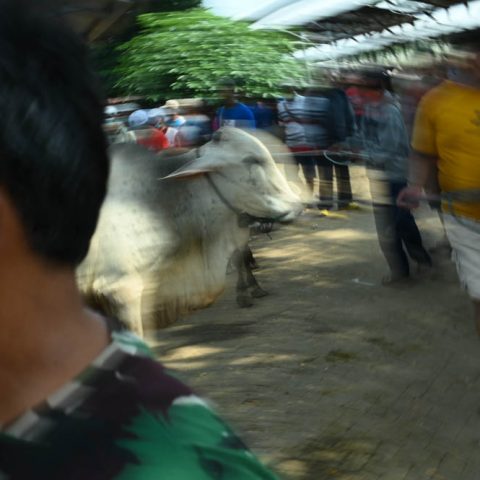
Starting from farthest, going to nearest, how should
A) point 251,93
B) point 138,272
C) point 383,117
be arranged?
point 383,117, point 251,93, point 138,272

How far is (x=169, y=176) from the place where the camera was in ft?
14.5

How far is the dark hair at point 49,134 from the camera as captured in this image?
92cm

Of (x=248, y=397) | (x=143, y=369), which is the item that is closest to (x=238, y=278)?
(x=248, y=397)

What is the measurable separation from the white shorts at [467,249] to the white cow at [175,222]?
4.05 feet

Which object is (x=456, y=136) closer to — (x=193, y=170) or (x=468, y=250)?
(x=468, y=250)

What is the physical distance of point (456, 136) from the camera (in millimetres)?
3996

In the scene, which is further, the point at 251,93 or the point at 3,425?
the point at 251,93

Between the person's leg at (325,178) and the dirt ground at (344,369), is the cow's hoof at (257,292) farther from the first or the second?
the person's leg at (325,178)

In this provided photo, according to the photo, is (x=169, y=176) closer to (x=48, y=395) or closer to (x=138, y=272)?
(x=138, y=272)

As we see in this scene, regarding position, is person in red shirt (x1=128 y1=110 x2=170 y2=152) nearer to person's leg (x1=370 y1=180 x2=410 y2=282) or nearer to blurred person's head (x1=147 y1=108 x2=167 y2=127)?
blurred person's head (x1=147 y1=108 x2=167 y2=127)

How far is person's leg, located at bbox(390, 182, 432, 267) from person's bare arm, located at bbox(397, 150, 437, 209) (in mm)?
2914

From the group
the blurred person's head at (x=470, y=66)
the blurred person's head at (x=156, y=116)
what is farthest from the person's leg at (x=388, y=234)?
the blurred person's head at (x=470, y=66)

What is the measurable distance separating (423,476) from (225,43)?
2.63 meters

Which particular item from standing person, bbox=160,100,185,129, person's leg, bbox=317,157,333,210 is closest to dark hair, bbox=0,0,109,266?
standing person, bbox=160,100,185,129
